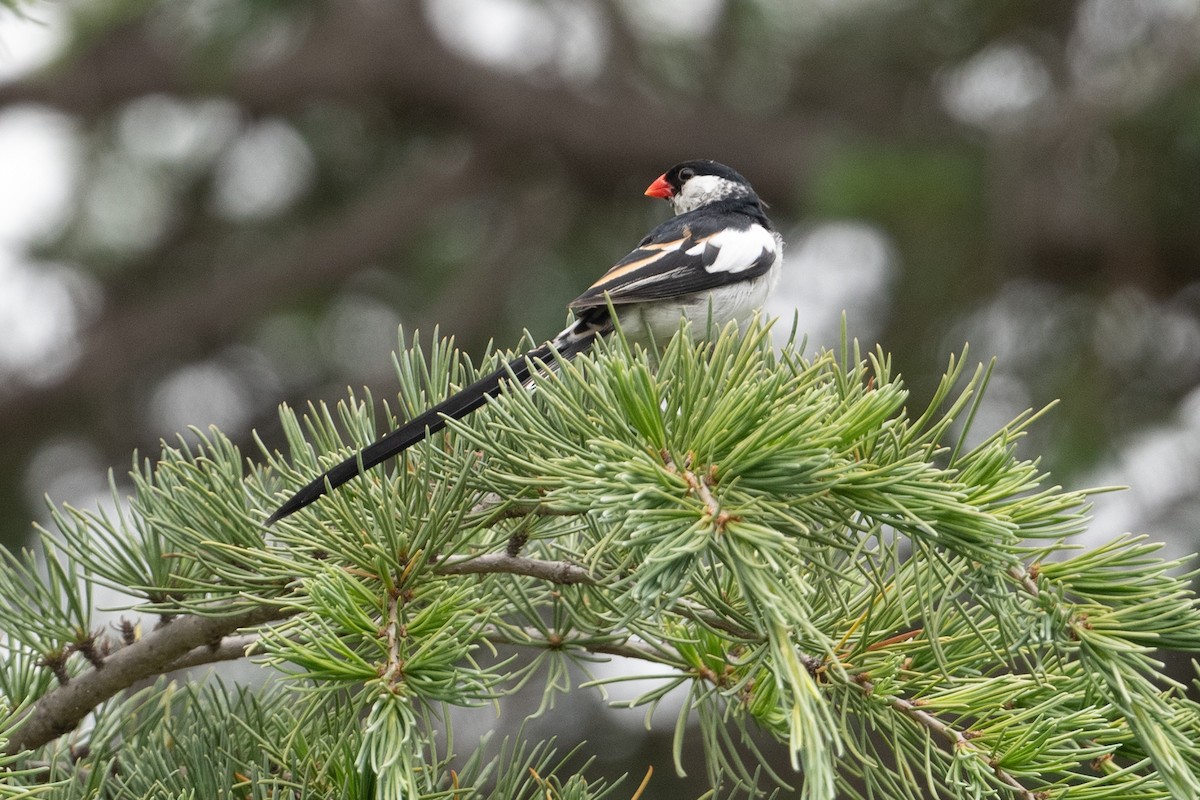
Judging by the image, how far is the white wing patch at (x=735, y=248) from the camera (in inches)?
112

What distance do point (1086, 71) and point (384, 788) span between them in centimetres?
495

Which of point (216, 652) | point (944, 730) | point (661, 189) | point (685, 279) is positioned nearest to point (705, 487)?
point (944, 730)

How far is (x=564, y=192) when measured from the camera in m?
6.50

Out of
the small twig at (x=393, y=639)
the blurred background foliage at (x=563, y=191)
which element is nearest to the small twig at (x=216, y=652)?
the small twig at (x=393, y=639)

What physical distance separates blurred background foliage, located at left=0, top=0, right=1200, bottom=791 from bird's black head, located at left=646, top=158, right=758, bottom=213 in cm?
104

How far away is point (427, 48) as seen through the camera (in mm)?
6367

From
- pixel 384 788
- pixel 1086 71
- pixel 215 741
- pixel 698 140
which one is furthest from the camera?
pixel 698 140

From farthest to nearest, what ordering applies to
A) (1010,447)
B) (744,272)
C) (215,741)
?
(744,272) → (215,741) → (1010,447)

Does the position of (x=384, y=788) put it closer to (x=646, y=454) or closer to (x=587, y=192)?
(x=646, y=454)

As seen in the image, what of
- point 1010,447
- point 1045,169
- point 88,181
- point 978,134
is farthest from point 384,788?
point 88,181

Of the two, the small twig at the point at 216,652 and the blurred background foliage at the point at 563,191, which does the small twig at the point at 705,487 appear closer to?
the small twig at the point at 216,652

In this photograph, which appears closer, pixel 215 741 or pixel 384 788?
pixel 384 788

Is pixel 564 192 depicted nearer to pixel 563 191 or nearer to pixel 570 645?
pixel 563 191

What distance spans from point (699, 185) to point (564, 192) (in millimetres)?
2834
